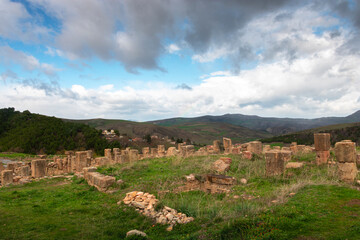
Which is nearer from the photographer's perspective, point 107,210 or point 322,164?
point 107,210

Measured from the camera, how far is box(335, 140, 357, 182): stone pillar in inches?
370

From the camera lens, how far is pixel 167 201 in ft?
26.2

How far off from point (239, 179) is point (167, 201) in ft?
14.5

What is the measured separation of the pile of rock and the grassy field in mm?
247

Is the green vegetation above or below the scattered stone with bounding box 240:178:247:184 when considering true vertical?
above

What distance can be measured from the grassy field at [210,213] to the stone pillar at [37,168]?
8012 mm

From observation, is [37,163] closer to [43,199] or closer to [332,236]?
[43,199]

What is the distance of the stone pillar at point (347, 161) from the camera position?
9391 millimetres

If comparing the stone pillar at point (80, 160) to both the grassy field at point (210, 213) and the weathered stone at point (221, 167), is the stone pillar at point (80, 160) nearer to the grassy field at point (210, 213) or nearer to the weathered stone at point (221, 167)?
the grassy field at point (210, 213)

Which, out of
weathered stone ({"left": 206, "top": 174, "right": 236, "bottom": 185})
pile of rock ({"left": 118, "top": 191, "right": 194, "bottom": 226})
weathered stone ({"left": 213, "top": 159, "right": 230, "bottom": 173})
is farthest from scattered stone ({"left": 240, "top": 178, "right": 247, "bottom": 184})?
pile of rock ({"left": 118, "top": 191, "right": 194, "bottom": 226})

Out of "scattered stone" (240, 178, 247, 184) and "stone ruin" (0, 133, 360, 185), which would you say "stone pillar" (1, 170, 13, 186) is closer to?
"stone ruin" (0, 133, 360, 185)

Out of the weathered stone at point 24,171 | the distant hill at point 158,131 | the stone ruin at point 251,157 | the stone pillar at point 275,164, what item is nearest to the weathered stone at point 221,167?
the stone ruin at point 251,157

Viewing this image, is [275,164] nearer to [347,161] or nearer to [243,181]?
[243,181]

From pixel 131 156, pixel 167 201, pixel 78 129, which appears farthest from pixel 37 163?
pixel 78 129
